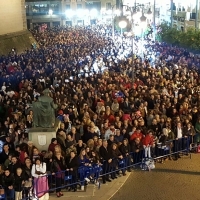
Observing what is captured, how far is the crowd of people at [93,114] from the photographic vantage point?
37.1ft

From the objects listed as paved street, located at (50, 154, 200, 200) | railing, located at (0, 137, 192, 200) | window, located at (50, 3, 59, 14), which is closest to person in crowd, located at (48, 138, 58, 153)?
railing, located at (0, 137, 192, 200)

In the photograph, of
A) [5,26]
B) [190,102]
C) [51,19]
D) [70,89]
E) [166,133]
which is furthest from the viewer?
[51,19]

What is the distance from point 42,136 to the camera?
12.7m

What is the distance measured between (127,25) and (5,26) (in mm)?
23610

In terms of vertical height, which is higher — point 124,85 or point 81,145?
point 124,85

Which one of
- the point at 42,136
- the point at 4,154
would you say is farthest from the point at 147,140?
the point at 4,154

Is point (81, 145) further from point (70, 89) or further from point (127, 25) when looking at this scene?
point (127, 25)

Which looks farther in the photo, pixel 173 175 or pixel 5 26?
pixel 5 26

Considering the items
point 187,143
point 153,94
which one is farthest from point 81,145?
point 153,94

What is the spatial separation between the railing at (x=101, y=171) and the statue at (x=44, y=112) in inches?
80.7

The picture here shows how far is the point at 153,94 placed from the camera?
17953 mm

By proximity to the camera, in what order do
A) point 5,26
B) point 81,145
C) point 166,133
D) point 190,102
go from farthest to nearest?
point 5,26, point 190,102, point 166,133, point 81,145

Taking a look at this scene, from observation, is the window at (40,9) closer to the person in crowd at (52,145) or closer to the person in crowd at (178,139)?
the person in crowd at (178,139)

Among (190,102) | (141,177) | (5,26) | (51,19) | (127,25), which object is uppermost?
(51,19)
